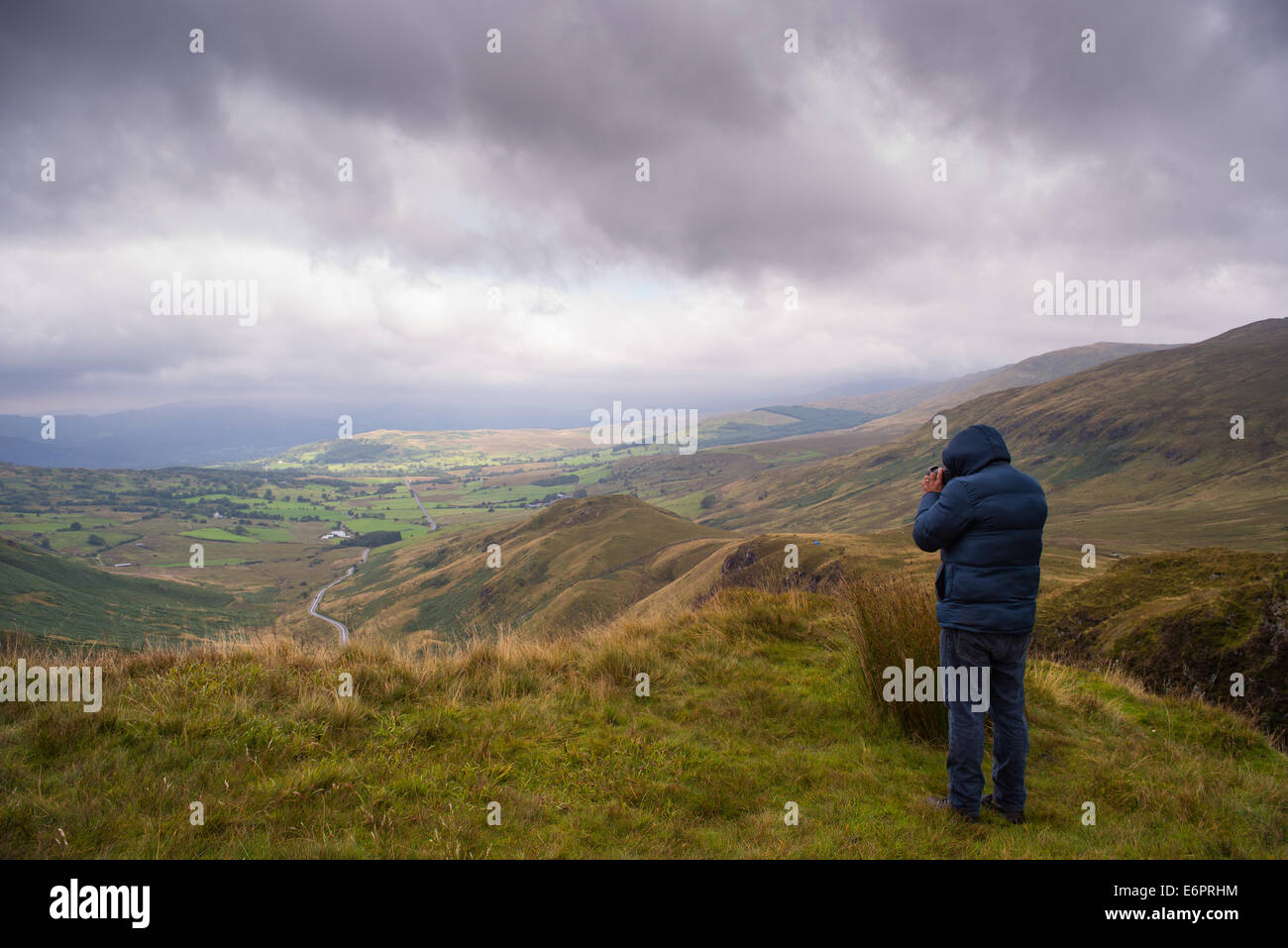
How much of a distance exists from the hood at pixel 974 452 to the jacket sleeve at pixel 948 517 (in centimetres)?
31

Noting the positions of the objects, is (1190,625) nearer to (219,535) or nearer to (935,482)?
(935,482)

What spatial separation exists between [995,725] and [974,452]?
7.84 feet

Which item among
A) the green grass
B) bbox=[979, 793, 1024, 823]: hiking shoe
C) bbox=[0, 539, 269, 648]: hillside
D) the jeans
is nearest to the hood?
the jeans

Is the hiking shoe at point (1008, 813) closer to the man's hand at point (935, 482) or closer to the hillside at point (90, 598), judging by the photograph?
the man's hand at point (935, 482)

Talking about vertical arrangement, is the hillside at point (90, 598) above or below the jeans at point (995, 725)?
below

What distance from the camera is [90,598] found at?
110 meters

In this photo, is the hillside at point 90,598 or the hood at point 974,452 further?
the hillside at point 90,598

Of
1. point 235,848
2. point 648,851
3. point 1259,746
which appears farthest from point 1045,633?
point 235,848

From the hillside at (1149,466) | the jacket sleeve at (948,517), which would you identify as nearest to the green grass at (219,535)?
the hillside at (1149,466)

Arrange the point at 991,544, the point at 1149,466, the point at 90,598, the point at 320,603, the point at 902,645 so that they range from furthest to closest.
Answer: the point at 1149,466, the point at 320,603, the point at 90,598, the point at 902,645, the point at 991,544

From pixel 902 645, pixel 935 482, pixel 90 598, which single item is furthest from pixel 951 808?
pixel 90 598

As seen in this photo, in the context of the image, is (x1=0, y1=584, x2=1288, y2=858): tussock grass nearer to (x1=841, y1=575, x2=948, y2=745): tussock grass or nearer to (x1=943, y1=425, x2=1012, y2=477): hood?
(x1=841, y1=575, x2=948, y2=745): tussock grass

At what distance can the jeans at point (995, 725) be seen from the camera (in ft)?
15.5
